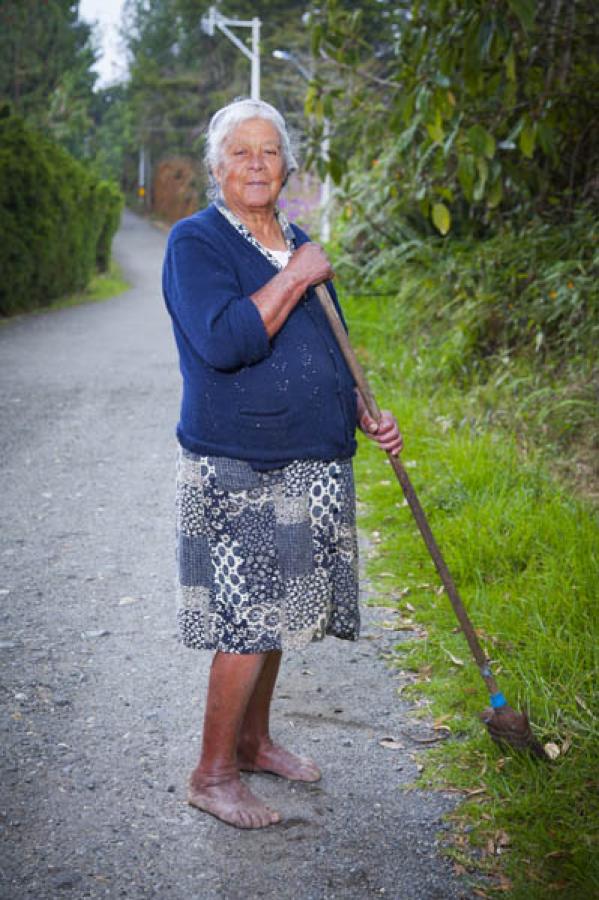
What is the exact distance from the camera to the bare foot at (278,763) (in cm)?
311

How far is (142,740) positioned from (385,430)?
52.3 inches

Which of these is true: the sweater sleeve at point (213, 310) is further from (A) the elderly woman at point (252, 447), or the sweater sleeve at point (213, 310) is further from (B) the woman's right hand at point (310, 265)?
(B) the woman's right hand at point (310, 265)

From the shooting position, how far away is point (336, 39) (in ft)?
19.5

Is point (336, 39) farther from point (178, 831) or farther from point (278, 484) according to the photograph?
point (178, 831)

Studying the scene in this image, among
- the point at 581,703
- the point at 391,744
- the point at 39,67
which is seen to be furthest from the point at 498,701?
the point at 39,67

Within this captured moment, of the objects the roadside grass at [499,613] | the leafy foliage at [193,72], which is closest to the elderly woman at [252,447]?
the roadside grass at [499,613]

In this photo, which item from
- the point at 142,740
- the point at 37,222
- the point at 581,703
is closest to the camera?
the point at 581,703

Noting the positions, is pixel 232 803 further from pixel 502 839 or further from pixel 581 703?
pixel 581 703

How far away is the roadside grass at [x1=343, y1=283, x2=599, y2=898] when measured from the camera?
2.73 meters

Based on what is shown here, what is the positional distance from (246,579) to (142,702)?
1.07 m

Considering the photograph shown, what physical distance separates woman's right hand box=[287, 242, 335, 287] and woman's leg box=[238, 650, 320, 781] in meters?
1.19

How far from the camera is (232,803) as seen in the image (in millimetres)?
2877

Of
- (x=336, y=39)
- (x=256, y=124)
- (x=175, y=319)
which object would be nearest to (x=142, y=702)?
(x=175, y=319)

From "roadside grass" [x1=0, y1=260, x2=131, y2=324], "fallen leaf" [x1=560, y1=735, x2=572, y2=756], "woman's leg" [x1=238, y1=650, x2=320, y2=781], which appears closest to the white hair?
"woman's leg" [x1=238, y1=650, x2=320, y2=781]
